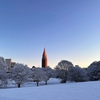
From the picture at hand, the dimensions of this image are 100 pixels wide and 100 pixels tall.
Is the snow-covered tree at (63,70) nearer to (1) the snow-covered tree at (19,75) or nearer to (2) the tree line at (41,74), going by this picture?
(2) the tree line at (41,74)

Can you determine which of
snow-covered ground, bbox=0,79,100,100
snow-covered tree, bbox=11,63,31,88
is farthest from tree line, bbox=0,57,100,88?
snow-covered ground, bbox=0,79,100,100

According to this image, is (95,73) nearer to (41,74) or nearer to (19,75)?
(41,74)

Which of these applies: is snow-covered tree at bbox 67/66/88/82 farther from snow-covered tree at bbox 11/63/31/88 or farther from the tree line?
snow-covered tree at bbox 11/63/31/88

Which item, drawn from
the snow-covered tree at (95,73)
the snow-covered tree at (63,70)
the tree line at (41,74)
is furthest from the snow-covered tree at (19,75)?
the snow-covered tree at (95,73)

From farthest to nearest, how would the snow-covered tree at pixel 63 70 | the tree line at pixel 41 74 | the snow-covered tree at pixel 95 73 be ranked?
the snow-covered tree at pixel 63 70, the snow-covered tree at pixel 95 73, the tree line at pixel 41 74

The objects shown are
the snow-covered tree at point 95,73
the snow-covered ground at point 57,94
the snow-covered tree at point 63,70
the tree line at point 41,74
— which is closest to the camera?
the snow-covered ground at point 57,94

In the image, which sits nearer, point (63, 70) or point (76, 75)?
point (76, 75)

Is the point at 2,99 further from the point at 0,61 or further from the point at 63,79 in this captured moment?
the point at 63,79

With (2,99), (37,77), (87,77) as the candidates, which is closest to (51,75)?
(37,77)

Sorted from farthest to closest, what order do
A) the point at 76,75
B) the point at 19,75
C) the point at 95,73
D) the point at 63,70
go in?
the point at 63,70, the point at 95,73, the point at 76,75, the point at 19,75

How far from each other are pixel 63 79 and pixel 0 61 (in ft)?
91.2

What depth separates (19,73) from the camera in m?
49.7

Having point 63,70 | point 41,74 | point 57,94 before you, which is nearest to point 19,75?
point 41,74

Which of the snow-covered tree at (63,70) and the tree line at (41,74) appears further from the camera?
the snow-covered tree at (63,70)
